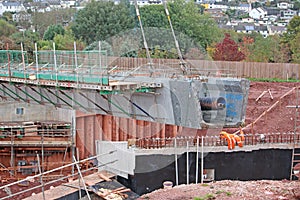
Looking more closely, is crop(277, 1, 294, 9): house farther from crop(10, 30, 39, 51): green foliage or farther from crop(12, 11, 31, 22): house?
crop(10, 30, 39, 51): green foliage

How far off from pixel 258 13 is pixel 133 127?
318ft

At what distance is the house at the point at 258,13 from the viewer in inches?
4341

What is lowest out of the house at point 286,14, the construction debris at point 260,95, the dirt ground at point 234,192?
the dirt ground at point 234,192

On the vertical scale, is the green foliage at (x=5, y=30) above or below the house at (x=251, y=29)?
below

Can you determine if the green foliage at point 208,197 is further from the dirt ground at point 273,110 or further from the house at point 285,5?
the house at point 285,5

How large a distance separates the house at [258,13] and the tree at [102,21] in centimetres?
7526

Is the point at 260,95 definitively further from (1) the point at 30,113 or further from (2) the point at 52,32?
(2) the point at 52,32

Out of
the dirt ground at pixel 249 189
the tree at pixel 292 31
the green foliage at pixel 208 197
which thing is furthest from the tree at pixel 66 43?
the green foliage at pixel 208 197

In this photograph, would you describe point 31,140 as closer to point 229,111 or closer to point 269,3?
point 229,111

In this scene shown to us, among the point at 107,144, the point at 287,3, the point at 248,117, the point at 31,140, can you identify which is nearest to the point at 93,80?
the point at 107,144

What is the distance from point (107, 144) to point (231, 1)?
381 ft

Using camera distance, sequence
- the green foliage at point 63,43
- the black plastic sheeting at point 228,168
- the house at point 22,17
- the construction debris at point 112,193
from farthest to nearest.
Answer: the house at point 22,17, the green foliage at point 63,43, the black plastic sheeting at point 228,168, the construction debris at point 112,193

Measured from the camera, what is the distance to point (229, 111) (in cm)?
1202

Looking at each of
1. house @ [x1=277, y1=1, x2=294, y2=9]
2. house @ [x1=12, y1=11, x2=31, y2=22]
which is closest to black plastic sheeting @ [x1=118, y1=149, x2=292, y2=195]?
house @ [x1=12, y1=11, x2=31, y2=22]
